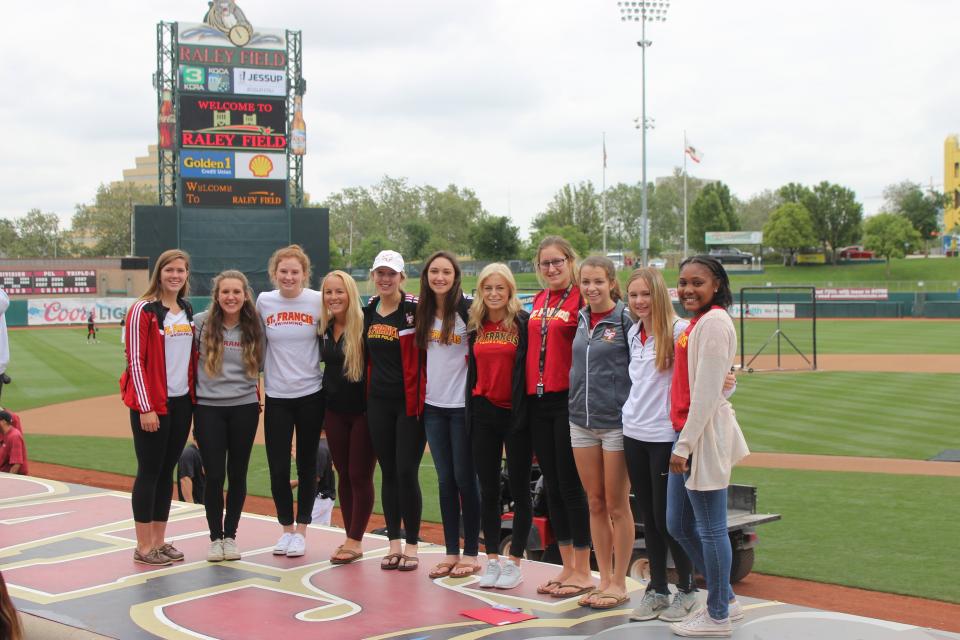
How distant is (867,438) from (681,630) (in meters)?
11.9

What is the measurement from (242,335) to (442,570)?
1978 millimetres

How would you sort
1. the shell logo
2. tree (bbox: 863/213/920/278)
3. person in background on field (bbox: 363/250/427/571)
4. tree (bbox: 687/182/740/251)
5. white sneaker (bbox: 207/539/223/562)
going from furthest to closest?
tree (bbox: 687/182/740/251), tree (bbox: 863/213/920/278), the shell logo, white sneaker (bbox: 207/539/223/562), person in background on field (bbox: 363/250/427/571)

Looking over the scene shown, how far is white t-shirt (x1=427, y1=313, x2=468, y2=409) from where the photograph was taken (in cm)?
580

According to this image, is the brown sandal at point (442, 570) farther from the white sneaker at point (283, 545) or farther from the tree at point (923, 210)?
the tree at point (923, 210)

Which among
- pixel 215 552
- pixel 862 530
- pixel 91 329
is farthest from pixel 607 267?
pixel 91 329

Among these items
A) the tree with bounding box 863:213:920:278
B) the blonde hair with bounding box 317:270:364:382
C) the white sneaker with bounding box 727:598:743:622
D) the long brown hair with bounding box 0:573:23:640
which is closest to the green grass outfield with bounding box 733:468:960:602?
the white sneaker with bounding box 727:598:743:622

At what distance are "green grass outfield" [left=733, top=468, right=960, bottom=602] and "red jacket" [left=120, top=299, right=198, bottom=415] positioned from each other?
524cm

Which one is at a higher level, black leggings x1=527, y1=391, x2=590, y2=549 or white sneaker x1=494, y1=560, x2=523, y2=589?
black leggings x1=527, y1=391, x2=590, y2=549

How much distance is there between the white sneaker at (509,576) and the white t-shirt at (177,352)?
2.33 m

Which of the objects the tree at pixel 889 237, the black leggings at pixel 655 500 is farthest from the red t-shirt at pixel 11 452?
the tree at pixel 889 237

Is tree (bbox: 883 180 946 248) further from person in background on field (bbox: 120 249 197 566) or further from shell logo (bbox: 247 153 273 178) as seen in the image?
person in background on field (bbox: 120 249 197 566)

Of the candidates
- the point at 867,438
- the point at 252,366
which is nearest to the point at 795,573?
the point at 252,366

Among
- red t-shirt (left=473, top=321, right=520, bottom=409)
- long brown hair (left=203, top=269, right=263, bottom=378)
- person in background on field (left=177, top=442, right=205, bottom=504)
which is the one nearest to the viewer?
red t-shirt (left=473, top=321, right=520, bottom=409)

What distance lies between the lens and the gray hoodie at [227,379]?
20.2ft
